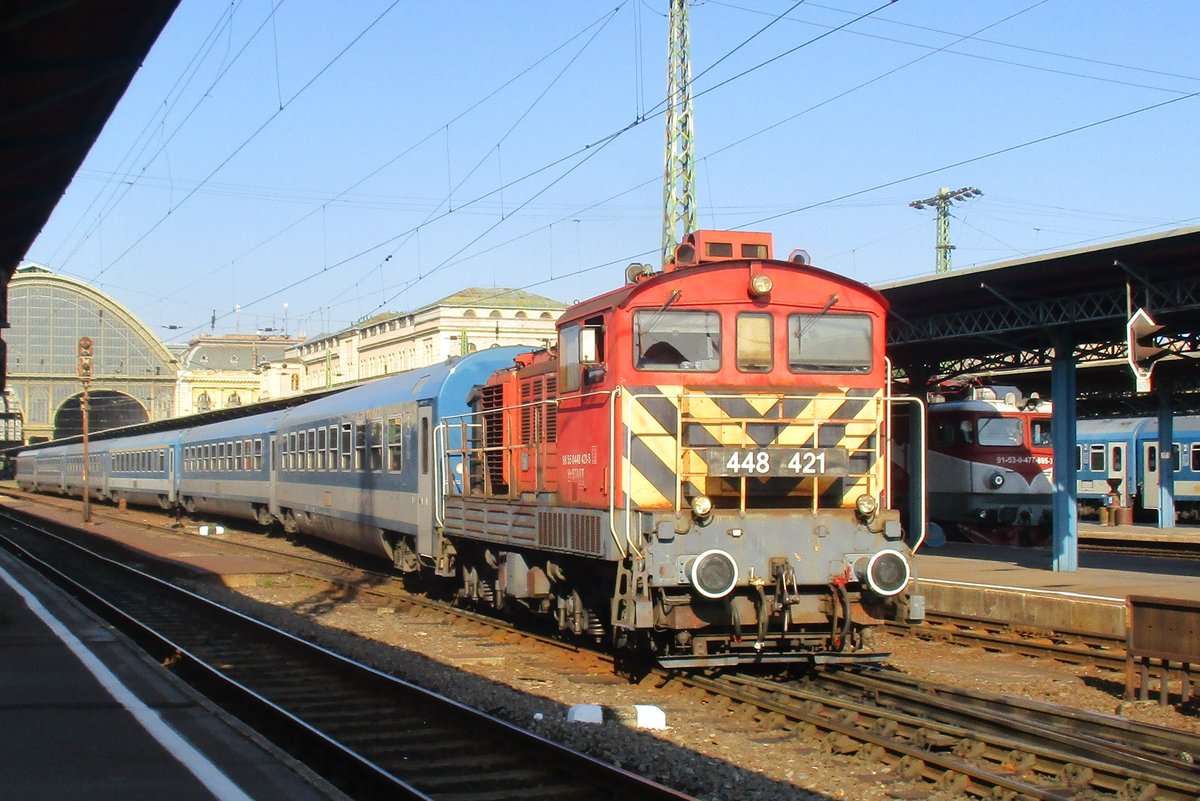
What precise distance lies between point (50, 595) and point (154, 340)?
98.6m

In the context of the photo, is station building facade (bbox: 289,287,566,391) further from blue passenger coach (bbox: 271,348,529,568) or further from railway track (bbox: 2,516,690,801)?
railway track (bbox: 2,516,690,801)

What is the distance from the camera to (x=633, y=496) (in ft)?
34.4

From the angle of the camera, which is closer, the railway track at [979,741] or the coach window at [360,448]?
the railway track at [979,741]

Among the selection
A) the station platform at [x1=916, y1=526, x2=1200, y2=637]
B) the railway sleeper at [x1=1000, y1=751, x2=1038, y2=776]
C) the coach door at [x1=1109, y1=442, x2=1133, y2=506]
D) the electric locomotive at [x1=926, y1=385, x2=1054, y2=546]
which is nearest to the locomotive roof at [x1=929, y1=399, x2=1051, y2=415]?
the electric locomotive at [x1=926, y1=385, x2=1054, y2=546]

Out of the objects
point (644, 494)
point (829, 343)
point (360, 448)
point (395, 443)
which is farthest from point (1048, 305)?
point (360, 448)

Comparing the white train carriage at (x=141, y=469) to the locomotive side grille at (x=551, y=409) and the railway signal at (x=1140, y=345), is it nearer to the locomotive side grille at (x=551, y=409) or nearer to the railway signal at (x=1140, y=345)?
the locomotive side grille at (x=551, y=409)

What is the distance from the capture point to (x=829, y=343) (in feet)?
36.7

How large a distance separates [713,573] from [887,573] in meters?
1.61

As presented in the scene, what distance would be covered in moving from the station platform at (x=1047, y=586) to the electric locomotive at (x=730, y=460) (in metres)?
3.42

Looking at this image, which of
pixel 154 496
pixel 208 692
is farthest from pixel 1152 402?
pixel 154 496

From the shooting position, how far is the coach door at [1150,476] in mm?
37344

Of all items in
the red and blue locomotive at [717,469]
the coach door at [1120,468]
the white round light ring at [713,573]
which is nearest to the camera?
the white round light ring at [713,573]

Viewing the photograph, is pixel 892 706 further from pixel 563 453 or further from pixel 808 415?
pixel 563 453

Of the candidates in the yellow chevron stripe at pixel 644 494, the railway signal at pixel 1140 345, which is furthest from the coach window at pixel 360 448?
the railway signal at pixel 1140 345
